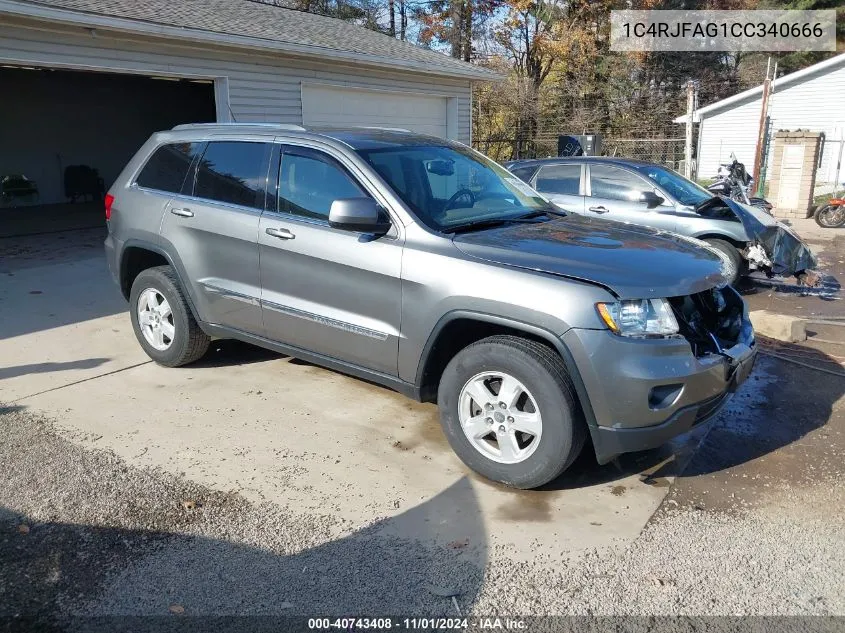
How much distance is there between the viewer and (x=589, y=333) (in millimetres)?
3318

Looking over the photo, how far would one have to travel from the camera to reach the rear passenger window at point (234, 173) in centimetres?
478

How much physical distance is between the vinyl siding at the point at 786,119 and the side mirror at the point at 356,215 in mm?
25734

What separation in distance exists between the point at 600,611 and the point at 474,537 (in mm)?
715

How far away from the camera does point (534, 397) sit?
3.52m

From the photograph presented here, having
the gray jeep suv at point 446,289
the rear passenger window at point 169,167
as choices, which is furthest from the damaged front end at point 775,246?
the rear passenger window at point 169,167

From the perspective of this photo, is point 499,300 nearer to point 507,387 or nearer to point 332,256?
point 507,387

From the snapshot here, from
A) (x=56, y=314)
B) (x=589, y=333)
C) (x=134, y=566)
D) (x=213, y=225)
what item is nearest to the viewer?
(x=134, y=566)

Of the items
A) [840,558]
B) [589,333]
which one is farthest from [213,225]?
[840,558]

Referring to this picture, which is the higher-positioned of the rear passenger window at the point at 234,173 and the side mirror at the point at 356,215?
the rear passenger window at the point at 234,173

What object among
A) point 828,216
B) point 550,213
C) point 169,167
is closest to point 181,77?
point 169,167

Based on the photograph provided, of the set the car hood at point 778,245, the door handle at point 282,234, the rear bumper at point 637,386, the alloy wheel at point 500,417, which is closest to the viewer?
the rear bumper at point 637,386

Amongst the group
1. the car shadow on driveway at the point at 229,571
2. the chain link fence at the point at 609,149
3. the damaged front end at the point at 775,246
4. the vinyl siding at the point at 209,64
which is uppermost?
the vinyl siding at the point at 209,64

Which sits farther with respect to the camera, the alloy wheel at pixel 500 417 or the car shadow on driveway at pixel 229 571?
the alloy wheel at pixel 500 417

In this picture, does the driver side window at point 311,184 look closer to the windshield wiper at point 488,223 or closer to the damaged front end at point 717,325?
the windshield wiper at point 488,223
